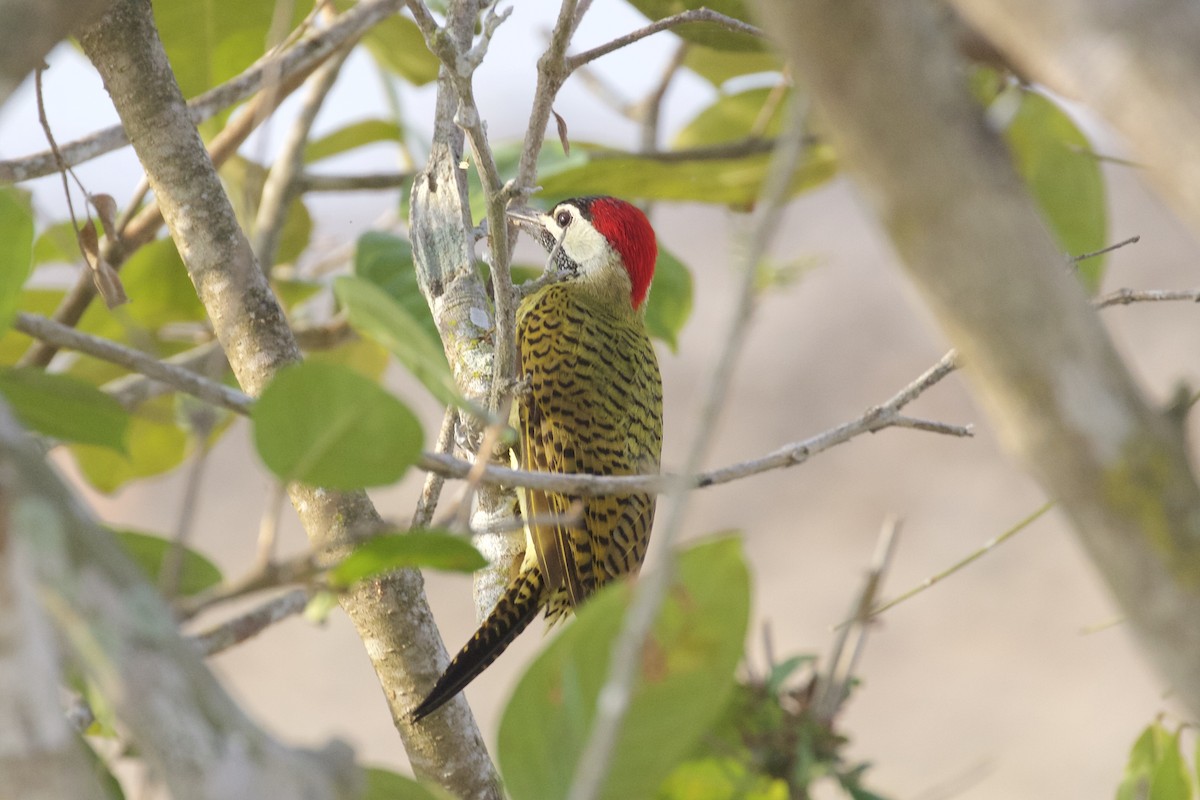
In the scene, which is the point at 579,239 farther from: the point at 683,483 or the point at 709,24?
the point at 683,483

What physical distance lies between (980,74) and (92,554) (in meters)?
1.57

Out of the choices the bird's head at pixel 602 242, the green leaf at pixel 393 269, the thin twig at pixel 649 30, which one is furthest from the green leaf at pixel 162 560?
the bird's head at pixel 602 242

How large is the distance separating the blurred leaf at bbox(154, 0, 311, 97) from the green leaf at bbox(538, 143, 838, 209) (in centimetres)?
48

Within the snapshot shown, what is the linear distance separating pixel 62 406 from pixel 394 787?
297mm

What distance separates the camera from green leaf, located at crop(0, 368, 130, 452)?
2.24 ft

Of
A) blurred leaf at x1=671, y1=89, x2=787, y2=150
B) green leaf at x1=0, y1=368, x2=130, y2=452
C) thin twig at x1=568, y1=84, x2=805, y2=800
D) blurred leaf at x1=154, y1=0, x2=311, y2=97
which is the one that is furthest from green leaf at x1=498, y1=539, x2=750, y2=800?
blurred leaf at x1=671, y1=89, x2=787, y2=150

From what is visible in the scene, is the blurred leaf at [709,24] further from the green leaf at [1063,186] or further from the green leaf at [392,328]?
the green leaf at [392,328]

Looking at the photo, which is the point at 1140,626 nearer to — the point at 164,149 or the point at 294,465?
the point at 294,465

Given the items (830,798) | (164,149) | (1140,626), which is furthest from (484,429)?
(830,798)

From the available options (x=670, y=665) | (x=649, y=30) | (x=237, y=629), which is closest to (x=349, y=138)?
(x=649, y=30)

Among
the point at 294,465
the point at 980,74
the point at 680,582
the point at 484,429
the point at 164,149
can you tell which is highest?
the point at 980,74

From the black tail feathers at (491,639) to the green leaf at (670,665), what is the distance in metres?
0.58

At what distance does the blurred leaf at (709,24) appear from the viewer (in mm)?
1500

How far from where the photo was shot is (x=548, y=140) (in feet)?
6.26
